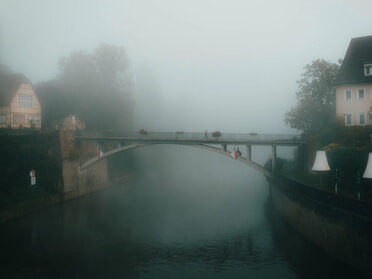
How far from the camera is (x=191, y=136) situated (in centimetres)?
3225

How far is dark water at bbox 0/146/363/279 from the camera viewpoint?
1853 centimetres

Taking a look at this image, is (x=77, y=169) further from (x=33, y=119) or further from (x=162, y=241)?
(x=162, y=241)

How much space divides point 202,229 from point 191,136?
31.7ft

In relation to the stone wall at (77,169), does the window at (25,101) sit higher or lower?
higher

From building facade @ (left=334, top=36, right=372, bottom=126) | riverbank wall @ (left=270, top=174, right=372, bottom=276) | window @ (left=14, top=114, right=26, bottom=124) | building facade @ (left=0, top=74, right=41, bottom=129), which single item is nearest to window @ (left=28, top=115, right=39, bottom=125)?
building facade @ (left=0, top=74, right=41, bottom=129)

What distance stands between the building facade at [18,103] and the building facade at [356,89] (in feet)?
107

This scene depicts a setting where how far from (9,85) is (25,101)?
2653mm

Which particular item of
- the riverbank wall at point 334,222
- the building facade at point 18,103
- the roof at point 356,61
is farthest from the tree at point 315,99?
the building facade at point 18,103

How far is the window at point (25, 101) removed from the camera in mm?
44031

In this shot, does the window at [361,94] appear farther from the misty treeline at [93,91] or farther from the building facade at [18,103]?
the building facade at [18,103]

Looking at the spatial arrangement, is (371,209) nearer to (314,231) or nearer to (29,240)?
(314,231)

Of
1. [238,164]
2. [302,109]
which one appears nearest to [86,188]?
[302,109]

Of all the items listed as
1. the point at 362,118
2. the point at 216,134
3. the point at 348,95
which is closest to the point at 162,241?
the point at 216,134

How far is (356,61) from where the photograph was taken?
3169 cm
